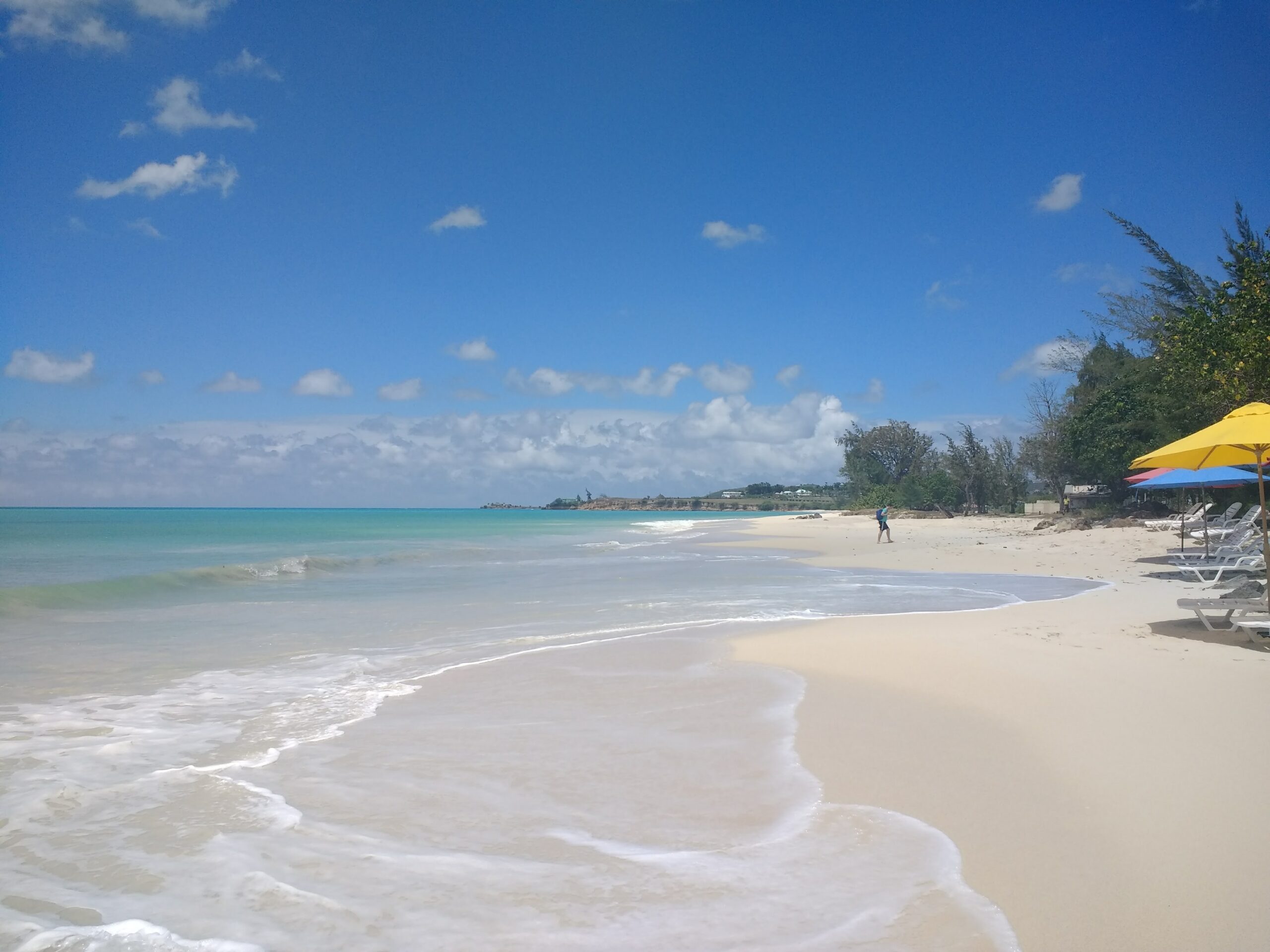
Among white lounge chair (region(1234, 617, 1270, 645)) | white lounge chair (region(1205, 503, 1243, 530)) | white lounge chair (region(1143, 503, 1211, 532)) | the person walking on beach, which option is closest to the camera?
white lounge chair (region(1234, 617, 1270, 645))

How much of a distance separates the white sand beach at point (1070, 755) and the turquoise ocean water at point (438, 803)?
0.31 meters

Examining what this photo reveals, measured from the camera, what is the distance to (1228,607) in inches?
354

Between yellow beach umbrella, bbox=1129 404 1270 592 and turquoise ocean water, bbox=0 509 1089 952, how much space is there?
460 centimetres

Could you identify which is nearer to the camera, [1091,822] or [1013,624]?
[1091,822]

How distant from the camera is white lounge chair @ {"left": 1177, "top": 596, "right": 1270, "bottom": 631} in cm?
860

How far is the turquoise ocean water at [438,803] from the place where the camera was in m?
3.33

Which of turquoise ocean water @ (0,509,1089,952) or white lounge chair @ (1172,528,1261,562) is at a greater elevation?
white lounge chair @ (1172,528,1261,562)

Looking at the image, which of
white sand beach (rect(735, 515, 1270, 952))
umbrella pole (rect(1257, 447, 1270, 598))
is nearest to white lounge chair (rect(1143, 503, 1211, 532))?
white sand beach (rect(735, 515, 1270, 952))

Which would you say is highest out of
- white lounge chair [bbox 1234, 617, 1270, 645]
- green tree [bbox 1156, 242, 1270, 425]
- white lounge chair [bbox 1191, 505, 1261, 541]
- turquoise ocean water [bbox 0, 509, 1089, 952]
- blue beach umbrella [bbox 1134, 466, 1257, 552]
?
green tree [bbox 1156, 242, 1270, 425]

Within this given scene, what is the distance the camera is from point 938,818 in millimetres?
4215

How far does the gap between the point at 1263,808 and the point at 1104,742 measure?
3.83 ft

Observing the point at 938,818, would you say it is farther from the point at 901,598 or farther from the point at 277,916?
the point at 901,598

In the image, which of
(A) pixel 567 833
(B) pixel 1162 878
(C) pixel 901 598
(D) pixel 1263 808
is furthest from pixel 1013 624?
(A) pixel 567 833

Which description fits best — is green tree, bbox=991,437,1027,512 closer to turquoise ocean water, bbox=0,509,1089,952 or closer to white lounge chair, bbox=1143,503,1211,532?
white lounge chair, bbox=1143,503,1211,532
